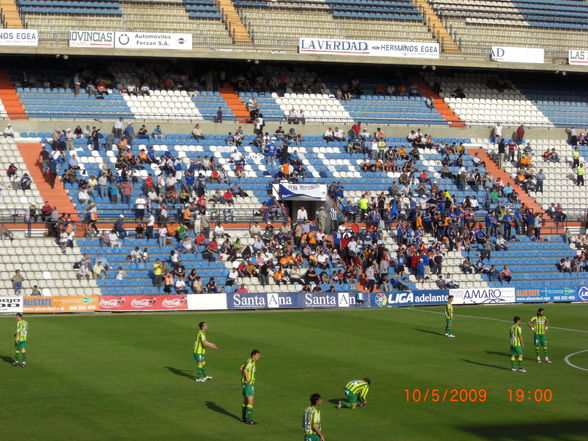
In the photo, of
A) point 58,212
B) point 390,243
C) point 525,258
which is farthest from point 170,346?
point 525,258

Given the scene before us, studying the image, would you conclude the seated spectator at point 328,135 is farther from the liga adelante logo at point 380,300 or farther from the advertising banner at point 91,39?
the liga adelante logo at point 380,300

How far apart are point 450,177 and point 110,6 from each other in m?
21.4

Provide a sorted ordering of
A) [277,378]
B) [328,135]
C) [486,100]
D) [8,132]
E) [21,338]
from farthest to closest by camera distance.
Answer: [486,100] → [328,135] → [8,132] → [21,338] → [277,378]

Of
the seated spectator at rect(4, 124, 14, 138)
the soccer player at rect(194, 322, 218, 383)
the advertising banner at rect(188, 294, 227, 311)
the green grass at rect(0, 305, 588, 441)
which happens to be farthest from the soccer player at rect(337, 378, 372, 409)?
the seated spectator at rect(4, 124, 14, 138)

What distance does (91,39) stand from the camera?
5372cm

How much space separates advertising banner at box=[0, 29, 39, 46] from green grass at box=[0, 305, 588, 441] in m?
18.0

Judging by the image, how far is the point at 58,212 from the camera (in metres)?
46.7

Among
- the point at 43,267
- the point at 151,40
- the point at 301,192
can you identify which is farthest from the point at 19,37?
the point at 301,192

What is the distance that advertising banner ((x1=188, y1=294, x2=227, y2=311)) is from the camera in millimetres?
43469

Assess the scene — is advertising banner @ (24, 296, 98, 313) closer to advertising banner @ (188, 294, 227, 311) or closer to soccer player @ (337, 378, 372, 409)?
advertising banner @ (188, 294, 227, 311)

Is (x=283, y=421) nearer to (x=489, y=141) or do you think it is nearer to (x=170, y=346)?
(x=170, y=346)

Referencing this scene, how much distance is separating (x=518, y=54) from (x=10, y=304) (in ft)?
116
